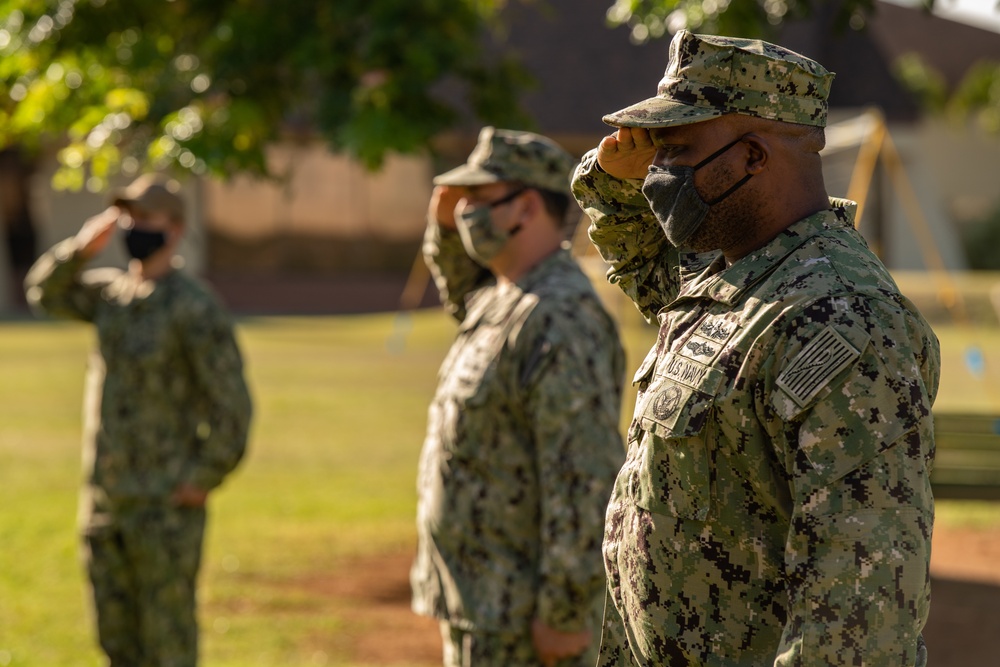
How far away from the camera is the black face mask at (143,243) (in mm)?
5527

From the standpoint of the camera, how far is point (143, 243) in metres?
5.53

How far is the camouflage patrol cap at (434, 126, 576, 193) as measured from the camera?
162 inches

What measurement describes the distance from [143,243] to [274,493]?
251 inches

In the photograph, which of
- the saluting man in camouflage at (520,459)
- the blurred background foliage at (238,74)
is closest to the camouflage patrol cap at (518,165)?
the saluting man in camouflage at (520,459)

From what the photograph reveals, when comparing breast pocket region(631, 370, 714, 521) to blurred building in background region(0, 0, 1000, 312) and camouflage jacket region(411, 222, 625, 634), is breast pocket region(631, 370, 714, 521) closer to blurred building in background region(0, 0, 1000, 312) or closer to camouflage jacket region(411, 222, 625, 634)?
camouflage jacket region(411, 222, 625, 634)

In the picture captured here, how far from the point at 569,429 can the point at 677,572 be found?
1.44 m

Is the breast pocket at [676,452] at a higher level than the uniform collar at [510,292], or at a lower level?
higher

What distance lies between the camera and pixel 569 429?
12.2 feet

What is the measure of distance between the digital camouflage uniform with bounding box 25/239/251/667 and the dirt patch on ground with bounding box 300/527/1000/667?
176cm

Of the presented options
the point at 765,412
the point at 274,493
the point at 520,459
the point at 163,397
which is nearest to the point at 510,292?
the point at 520,459

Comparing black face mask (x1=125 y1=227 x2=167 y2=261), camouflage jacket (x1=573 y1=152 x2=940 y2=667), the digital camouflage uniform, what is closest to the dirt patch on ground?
the digital camouflage uniform

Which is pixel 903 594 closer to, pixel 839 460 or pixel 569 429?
pixel 839 460

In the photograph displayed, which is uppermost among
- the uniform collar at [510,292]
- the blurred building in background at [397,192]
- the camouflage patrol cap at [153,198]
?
the uniform collar at [510,292]

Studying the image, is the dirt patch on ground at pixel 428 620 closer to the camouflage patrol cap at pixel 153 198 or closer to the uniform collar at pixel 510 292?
the camouflage patrol cap at pixel 153 198
